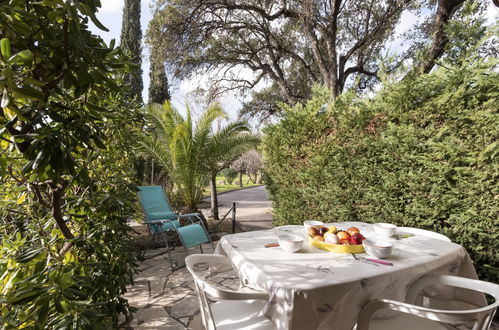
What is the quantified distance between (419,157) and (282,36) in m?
9.06

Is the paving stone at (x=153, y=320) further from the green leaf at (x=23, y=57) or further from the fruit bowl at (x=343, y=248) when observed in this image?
the green leaf at (x=23, y=57)

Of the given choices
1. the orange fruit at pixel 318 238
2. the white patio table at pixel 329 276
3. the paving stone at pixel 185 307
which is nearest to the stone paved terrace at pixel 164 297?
the paving stone at pixel 185 307

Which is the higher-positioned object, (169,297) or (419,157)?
(419,157)

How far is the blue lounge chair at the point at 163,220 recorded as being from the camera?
4.01 metres

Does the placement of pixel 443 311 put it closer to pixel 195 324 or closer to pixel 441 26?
pixel 195 324

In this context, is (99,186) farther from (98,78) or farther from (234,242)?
(98,78)

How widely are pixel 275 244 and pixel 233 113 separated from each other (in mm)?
12052

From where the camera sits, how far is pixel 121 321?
2631 mm

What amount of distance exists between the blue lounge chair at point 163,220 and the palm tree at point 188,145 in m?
1.04

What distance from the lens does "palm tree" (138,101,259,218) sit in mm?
6000

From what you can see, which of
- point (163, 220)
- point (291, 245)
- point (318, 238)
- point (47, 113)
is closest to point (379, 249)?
point (318, 238)

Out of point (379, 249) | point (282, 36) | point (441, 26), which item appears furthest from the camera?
point (282, 36)

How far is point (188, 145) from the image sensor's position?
19.7ft

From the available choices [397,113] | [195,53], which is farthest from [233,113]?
[397,113]
